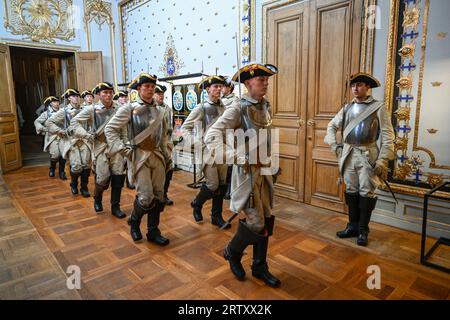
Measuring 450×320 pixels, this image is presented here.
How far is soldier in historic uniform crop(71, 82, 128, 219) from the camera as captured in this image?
3807 millimetres

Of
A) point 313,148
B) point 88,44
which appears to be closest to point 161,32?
point 88,44

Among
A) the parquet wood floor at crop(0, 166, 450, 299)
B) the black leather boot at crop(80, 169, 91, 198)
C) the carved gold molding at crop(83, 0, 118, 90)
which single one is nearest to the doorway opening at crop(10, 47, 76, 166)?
the carved gold molding at crop(83, 0, 118, 90)

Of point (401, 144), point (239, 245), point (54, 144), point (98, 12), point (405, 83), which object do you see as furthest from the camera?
point (98, 12)

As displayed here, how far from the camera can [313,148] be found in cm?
404

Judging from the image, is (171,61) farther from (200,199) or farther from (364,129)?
(364,129)

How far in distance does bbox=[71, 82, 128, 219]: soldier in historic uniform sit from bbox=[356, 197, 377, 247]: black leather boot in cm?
259

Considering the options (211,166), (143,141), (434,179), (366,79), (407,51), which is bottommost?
(434,179)

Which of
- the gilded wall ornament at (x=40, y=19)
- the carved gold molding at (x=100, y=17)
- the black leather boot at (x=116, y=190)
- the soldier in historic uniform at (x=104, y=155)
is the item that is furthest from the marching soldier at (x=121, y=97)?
the gilded wall ornament at (x=40, y=19)

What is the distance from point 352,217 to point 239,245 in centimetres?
146

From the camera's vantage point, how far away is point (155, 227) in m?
3.03

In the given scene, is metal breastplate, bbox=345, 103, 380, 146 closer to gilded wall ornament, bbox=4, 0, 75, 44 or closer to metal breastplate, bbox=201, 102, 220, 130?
metal breastplate, bbox=201, 102, 220, 130

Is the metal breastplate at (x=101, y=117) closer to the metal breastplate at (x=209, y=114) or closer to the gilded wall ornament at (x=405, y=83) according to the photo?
the metal breastplate at (x=209, y=114)

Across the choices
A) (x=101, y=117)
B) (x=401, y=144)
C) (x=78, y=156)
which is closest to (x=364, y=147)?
(x=401, y=144)

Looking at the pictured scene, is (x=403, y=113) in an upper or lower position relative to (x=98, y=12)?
lower
